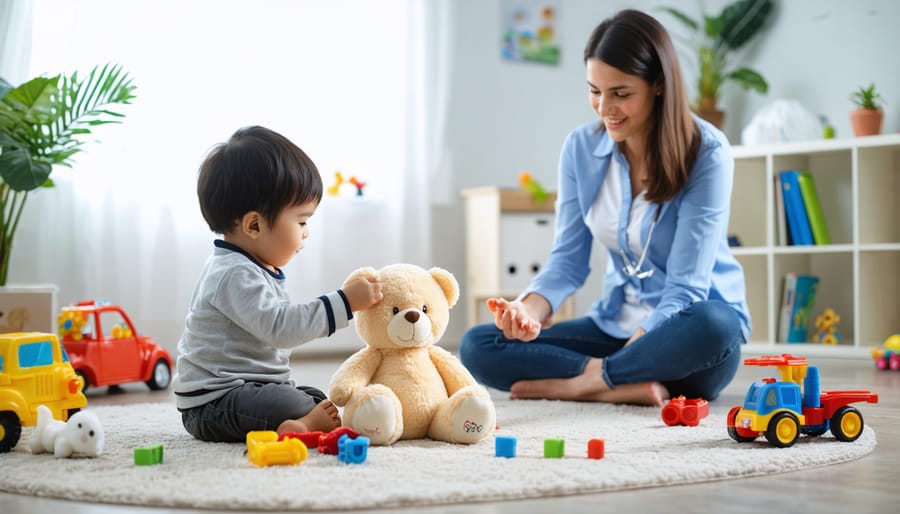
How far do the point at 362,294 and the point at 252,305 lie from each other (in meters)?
0.18

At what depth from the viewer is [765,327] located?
12.8ft

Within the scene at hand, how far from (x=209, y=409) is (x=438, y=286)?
434mm

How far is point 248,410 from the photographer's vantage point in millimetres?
1568

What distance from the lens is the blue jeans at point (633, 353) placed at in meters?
1.99

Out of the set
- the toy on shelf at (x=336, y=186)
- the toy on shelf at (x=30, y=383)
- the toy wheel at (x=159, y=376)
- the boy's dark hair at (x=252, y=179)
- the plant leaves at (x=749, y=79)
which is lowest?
the toy wheel at (x=159, y=376)

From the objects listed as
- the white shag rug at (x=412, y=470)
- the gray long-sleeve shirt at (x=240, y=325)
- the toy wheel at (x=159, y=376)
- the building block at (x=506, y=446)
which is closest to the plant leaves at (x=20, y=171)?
the toy wheel at (x=159, y=376)

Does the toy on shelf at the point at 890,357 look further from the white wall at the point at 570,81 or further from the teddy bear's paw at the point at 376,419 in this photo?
the teddy bear's paw at the point at 376,419

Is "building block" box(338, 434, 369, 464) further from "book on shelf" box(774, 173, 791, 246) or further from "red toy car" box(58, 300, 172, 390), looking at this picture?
"book on shelf" box(774, 173, 791, 246)

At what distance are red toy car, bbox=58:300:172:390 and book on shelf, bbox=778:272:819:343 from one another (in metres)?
2.30

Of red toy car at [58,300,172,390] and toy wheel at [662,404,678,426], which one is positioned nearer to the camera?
toy wheel at [662,404,678,426]

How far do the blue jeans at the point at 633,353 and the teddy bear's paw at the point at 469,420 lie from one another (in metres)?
0.59

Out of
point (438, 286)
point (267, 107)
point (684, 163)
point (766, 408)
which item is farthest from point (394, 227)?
point (766, 408)

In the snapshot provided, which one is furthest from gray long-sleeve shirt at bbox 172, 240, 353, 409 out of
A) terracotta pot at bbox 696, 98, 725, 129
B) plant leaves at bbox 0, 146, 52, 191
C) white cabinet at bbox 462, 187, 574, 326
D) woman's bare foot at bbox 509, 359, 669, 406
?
terracotta pot at bbox 696, 98, 725, 129

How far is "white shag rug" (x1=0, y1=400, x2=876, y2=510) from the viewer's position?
1.15m
